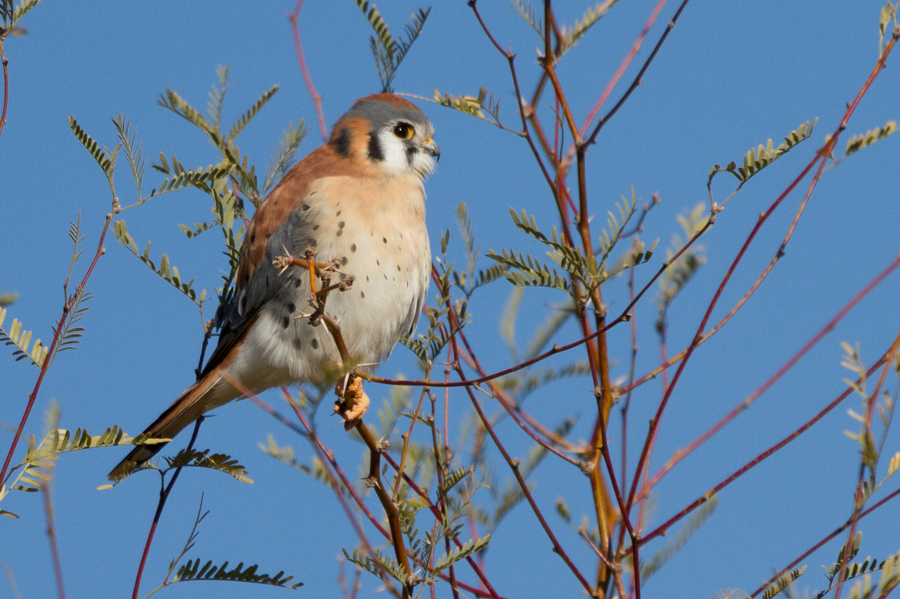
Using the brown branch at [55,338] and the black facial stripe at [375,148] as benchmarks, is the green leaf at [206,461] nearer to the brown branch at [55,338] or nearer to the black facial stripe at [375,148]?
the brown branch at [55,338]

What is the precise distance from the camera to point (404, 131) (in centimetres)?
345

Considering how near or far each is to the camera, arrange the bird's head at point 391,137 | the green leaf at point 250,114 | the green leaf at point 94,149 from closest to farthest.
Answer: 1. the green leaf at point 94,149
2. the green leaf at point 250,114
3. the bird's head at point 391,137

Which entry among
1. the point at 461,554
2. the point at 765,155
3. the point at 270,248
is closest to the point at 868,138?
the point at 765,155

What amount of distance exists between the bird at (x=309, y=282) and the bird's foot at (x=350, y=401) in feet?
0.96

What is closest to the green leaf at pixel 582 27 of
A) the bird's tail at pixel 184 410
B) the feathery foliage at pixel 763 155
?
the feathery foliage at pixel 763 155

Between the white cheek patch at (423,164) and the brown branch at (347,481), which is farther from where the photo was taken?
the white cheek patch at (423,164)

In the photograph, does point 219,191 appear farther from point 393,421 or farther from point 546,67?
point 546,67

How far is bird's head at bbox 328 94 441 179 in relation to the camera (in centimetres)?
337

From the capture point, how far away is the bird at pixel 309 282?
296 centimetres

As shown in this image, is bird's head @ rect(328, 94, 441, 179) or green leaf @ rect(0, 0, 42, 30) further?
bird's head @ rect(328, 94, 441, 179)

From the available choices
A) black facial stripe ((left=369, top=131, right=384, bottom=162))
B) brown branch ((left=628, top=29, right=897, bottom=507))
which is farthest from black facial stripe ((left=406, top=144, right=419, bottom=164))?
brown branch ((left=628, top=29, right=897, bottom=507))

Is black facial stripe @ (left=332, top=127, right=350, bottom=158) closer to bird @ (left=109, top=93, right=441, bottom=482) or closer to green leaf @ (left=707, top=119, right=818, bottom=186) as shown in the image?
bird @ (left=109, top=93, right=441, bottom=482)

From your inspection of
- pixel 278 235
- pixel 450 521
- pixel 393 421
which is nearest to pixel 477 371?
pixel 393 421

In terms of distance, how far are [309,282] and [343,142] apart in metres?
0.82
